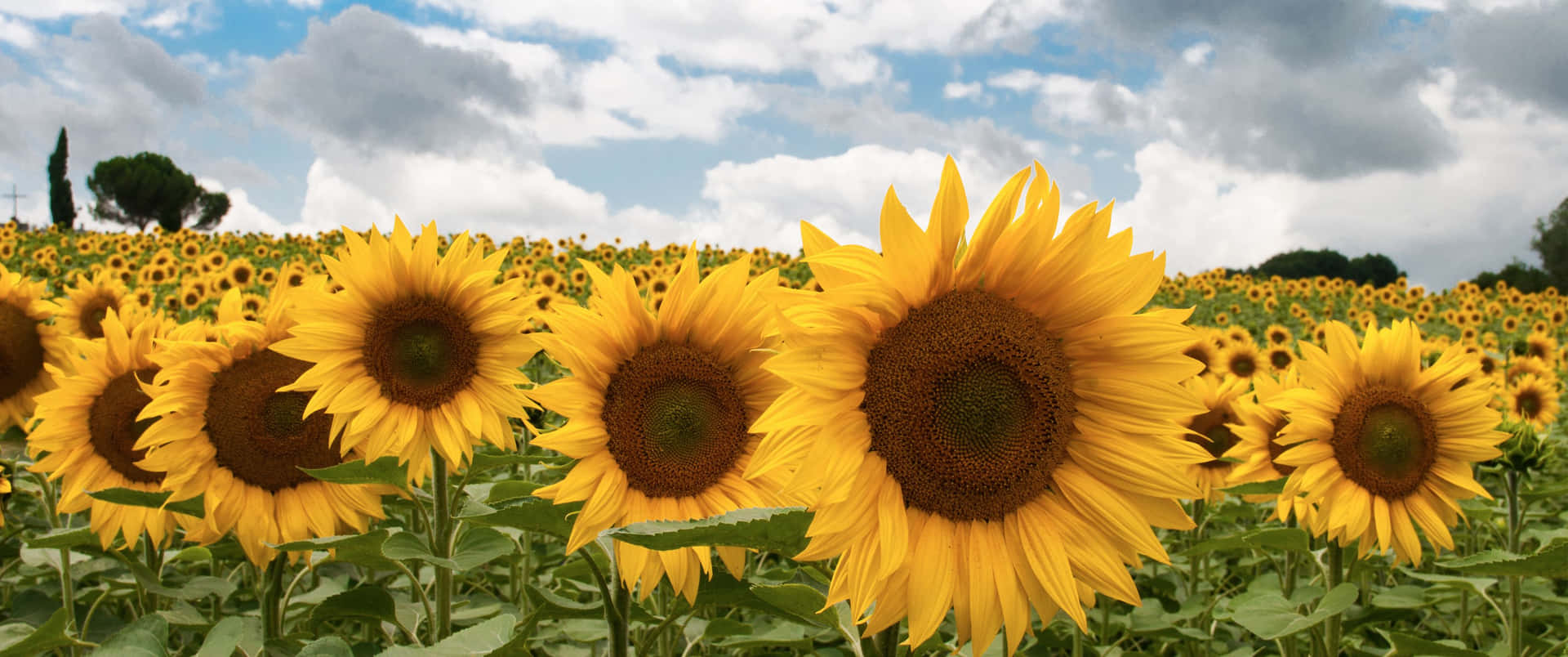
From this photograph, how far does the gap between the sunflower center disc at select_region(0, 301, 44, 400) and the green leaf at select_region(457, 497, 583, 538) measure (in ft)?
12.6

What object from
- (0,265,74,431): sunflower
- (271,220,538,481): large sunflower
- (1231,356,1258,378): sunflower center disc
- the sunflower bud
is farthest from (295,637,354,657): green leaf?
(1231,356,1258,378): sunflower center disc

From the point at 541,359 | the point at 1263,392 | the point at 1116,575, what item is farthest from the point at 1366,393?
the point at 541,359

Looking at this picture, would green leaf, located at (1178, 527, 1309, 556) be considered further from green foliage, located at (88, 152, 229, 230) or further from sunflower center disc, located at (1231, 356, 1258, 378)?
green foliage, located at (88, 152, 229, 230)

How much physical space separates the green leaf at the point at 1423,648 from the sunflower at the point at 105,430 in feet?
13.1

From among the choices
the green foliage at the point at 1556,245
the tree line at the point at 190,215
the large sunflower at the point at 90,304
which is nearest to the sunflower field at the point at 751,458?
the large sunflower at the point at 90,304

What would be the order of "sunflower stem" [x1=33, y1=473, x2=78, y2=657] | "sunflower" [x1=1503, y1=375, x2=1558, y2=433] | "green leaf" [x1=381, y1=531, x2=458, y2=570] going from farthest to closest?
"sunflower" [x1=1503, y1=375, x2=1558, y2=433], "sunflower stem" [x1=33, y1=473, x2=78, y2=657], "green leaf" [x1=381, y1=531, x2=458, y2=570]

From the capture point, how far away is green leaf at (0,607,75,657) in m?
2.40

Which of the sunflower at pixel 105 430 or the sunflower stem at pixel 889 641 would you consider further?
the sunflower at pixel 105 430

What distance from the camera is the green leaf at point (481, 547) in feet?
8.27

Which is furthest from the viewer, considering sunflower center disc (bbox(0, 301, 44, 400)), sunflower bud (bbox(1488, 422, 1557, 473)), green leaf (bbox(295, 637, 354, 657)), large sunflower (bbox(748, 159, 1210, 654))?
sunflower center disc (bbox(0, 301, 44, 400))

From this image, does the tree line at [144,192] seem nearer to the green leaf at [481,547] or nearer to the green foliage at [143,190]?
the green foliage at [143,190]

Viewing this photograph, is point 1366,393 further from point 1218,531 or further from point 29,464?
point 29,464

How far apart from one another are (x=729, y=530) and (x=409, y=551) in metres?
1.27

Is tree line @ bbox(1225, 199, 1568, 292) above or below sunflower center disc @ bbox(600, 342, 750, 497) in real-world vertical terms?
above
